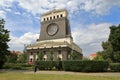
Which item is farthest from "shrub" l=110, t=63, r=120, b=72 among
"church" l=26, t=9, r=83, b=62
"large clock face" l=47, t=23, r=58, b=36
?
"large clock face" l=47, t=23, r=58, b=36

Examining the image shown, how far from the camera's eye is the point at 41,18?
297 ft

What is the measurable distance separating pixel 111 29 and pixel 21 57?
5570cm

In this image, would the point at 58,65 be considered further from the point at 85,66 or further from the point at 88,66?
the point at 88,66

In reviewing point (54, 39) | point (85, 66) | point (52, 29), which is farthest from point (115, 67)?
point (52, 29)

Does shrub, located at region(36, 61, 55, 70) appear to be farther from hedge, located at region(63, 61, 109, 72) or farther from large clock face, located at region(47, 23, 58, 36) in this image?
large clock face, located at region(47, 23, 58, 36)

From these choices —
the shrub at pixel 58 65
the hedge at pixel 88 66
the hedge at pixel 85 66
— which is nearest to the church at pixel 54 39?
the shrub at pixel 58 65

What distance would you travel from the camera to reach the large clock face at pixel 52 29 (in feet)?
273

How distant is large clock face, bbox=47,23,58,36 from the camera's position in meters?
83.1

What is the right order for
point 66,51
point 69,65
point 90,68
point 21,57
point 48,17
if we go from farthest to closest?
point 48,17 < point 21,57 < point 66,51 < point 69,65 < point 90,68

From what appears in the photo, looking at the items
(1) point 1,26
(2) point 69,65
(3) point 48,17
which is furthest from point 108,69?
(3) point 48,17

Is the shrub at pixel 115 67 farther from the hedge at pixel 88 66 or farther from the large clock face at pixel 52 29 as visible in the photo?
the large clock face at pixel 52 29

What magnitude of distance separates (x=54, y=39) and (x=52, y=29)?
6.12 m

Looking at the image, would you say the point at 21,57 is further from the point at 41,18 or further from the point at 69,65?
the point at 69,65

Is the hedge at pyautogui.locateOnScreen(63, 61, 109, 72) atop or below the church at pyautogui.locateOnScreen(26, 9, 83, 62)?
below
